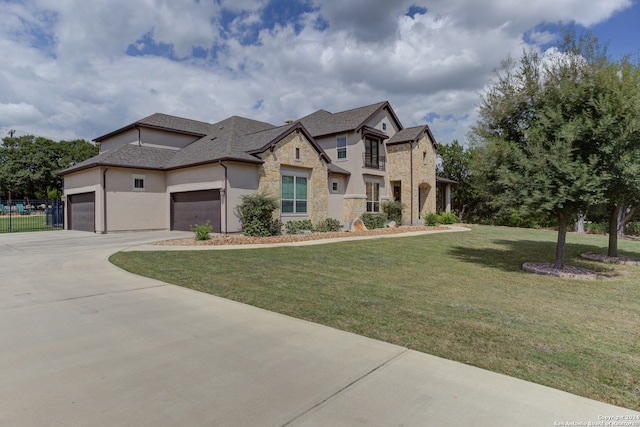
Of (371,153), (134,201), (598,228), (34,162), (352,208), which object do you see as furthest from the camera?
(34,162)

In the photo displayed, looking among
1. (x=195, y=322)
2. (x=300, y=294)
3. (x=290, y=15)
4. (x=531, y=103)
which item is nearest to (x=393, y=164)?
(x=290, y=15)

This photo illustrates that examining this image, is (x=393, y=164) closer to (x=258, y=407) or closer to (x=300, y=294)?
(x=300, y=294)

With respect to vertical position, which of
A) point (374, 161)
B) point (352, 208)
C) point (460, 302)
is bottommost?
point (460, 302)

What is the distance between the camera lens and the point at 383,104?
2736cm

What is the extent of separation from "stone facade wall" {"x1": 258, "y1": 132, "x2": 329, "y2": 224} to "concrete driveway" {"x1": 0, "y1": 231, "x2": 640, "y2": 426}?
46.3 ft

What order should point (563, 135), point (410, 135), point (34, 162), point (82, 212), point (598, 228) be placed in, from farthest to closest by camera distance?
point (34, 162), point (410, 135), point (598, 228), point (82, 212), point (563, 135)

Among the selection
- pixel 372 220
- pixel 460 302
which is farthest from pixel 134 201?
pixel 460 302

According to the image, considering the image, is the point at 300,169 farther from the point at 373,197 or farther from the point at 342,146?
the point at 373,197

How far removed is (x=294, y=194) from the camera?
2095 cm

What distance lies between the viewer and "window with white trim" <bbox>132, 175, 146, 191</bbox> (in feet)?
68.2

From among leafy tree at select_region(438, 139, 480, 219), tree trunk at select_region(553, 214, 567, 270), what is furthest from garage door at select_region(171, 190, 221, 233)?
leafy tree at select_region(438, 139, 480, 219)

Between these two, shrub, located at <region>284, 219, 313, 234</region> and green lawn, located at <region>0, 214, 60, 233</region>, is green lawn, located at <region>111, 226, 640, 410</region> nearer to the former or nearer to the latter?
shrub, located at <region>284, 219, 313, 234</region>

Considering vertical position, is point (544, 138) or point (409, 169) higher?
point (409, 169)

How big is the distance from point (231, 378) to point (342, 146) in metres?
24.0
